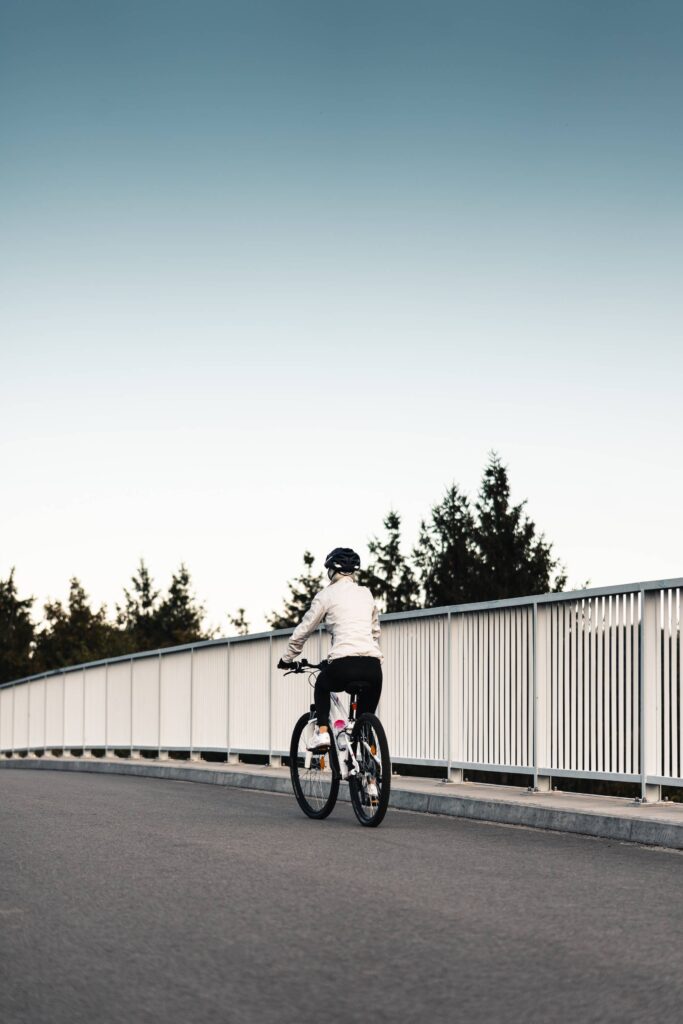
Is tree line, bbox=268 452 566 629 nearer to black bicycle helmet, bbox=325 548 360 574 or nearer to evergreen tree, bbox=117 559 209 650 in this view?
evergreen tree, bbox=117 559 209 650

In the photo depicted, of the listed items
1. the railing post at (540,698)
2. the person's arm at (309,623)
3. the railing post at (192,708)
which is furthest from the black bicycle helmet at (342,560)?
the railing post at (192,708)

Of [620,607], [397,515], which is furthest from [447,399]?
[397,515]

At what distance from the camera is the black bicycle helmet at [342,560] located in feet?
30.6

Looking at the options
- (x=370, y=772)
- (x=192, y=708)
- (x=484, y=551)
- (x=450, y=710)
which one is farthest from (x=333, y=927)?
(x=484, y=551)

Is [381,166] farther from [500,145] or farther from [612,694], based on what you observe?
[612,694]

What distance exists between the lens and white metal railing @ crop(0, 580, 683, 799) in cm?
906

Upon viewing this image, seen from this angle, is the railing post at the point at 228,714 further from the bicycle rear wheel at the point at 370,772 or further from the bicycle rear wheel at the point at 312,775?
the bicycle rear wheel at the point at 370,772

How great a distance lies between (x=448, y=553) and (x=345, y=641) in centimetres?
8377

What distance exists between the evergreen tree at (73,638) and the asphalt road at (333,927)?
119 meters

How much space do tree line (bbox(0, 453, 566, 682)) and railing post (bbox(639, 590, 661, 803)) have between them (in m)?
70.8

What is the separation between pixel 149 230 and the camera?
1950cm

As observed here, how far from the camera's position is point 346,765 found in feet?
28.9

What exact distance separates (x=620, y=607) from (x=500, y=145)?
1175 cm

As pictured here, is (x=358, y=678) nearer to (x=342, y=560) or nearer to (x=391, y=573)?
(x=342, y=560)
